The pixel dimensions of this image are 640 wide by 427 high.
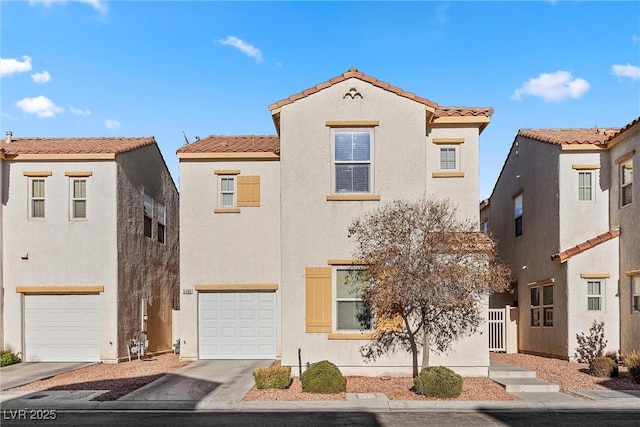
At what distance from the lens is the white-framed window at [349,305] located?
13.8 meters

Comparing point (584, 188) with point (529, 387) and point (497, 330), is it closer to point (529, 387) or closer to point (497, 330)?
point (497, 330)

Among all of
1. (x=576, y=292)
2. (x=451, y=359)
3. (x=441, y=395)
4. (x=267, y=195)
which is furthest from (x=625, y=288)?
(x=267, y=195)

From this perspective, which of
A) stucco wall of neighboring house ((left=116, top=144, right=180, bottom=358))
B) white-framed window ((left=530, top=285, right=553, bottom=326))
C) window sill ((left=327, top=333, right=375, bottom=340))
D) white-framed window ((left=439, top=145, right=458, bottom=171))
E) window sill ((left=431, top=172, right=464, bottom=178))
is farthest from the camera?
white-framed window ((left=530, top=285, right=553, bottom=326))

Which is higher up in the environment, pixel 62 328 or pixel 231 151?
pixel 231 151

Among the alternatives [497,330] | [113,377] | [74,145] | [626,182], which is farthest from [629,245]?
[74,145]

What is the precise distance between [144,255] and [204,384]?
792cm

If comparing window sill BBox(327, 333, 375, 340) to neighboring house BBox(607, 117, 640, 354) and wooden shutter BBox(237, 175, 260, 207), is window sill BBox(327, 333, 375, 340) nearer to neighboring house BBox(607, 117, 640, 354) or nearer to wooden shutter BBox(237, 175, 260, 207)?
wooden shutter BBox(237, 175, 260, 207)

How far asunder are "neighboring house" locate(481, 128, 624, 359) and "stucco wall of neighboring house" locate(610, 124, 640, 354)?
0.73 ft

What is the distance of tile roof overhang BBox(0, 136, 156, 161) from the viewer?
17.6 m

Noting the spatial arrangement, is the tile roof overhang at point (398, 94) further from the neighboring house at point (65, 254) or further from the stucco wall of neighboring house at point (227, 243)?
the neighboring house at point (65, 254)

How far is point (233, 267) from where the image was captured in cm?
1767

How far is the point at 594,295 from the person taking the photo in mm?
17000

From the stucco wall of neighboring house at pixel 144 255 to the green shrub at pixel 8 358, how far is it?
308cm

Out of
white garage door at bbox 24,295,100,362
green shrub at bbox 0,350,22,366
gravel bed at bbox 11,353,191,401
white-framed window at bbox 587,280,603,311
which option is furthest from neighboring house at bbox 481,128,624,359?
green shrub at bbox 0,350,22,366
